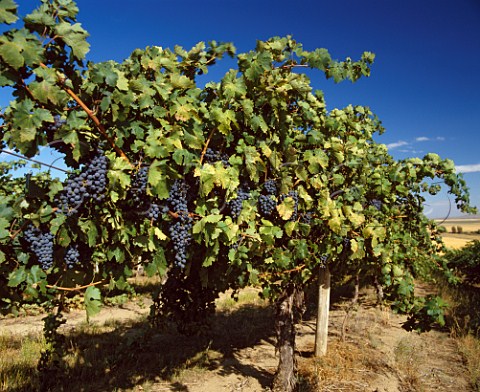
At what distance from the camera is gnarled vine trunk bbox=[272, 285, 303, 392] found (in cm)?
523

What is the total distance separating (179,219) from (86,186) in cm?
81

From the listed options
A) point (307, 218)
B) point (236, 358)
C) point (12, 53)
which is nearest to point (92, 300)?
point (12, 53)

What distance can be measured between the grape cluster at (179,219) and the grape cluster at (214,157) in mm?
435

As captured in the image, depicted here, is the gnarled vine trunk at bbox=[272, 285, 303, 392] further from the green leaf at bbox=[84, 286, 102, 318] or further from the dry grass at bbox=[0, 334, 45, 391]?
the dry grass at bbox=[0, 334, 45, 391]

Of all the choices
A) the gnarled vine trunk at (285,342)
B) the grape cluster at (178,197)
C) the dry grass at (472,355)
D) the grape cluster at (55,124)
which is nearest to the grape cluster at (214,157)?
the grape cluster at (178,197)

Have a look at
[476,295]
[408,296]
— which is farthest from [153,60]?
[476,295]

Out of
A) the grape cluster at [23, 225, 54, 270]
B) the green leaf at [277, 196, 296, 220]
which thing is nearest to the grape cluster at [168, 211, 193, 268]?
the grape cluster at [23, 225, 54, 270]

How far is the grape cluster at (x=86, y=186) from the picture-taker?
2.48 m

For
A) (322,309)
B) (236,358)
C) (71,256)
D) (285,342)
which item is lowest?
(236,358)

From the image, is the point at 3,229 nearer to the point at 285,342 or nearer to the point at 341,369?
the point at 285,342

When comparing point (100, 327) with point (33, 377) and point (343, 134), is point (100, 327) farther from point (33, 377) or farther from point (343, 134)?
point (343, 134)

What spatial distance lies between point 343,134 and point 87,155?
406cm

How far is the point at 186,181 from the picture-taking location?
320 cm

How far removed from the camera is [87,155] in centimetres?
259
